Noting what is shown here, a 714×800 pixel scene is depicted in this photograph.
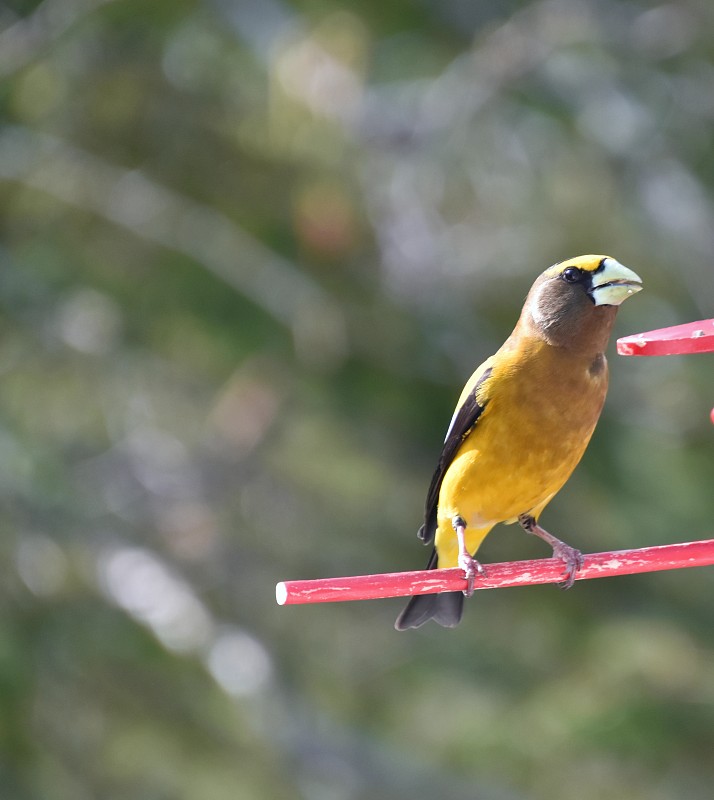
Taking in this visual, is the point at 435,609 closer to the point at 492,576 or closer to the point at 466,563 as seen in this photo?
the point at 466,563

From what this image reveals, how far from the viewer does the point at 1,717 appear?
6.59 meters

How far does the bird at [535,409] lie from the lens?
299 cm

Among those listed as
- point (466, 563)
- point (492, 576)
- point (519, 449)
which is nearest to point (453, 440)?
point (519, 449)

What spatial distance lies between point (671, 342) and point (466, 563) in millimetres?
810

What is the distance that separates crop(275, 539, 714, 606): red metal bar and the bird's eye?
652 mm

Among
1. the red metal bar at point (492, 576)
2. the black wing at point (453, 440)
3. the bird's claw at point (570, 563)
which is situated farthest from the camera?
the black wing at point (453, 440)

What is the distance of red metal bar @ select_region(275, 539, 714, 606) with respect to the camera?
8.43 feet

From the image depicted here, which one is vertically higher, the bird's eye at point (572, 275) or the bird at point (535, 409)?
the bird's eye at point (572, 275)

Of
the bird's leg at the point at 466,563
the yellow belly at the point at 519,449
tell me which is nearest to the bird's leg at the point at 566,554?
the yellow belly at the point at 519,449

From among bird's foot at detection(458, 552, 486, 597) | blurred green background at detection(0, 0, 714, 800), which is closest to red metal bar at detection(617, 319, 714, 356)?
bird's foot at detection(458, 552, 486, 597)

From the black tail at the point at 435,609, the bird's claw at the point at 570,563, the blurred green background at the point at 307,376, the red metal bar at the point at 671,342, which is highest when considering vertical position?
the blurred green background at the point at 307,376

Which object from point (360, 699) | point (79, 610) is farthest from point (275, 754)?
Answer: point (360, 699)

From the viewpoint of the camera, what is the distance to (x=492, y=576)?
281cm

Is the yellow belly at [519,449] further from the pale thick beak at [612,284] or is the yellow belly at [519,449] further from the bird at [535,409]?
the pale thick beak at [612,284]
